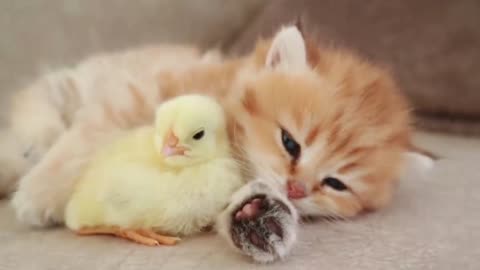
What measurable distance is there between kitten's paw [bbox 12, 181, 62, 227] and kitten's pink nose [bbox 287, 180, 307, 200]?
1.29 feet

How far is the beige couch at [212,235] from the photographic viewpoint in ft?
3.23

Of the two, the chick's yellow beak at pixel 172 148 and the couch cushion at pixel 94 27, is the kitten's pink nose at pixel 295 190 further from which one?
the couch cushion at pixel 94 27

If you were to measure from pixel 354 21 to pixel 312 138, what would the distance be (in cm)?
95

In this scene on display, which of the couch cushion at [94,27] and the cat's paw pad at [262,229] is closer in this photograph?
the cat's paw pad at [262,229]

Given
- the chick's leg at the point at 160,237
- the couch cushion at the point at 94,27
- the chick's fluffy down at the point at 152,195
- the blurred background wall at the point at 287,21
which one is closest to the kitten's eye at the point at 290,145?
the chick's fluffy down at the point at 152,195

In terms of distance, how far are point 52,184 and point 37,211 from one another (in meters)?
0.05

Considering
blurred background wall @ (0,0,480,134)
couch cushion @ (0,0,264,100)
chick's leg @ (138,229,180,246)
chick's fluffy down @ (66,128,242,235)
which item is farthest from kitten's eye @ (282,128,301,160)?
couch cushion @ (0,0,264,100)

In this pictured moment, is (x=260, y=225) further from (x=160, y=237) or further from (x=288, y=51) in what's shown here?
(x=288, y=51)

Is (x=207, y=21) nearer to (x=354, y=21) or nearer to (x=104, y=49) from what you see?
(x=104, y=49)

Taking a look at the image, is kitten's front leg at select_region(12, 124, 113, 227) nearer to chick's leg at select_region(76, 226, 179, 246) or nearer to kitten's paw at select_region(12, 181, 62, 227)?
kitten's paw at select_region(12, 181, 62, 227)

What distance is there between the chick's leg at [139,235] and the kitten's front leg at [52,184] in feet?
0.38

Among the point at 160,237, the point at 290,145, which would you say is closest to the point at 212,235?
the point at 160,237

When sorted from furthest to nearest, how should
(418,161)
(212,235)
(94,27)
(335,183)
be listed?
1. (94,27)
2. (418,161)
3. (335,183)
4. (212,235)

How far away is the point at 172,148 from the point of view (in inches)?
42.2
